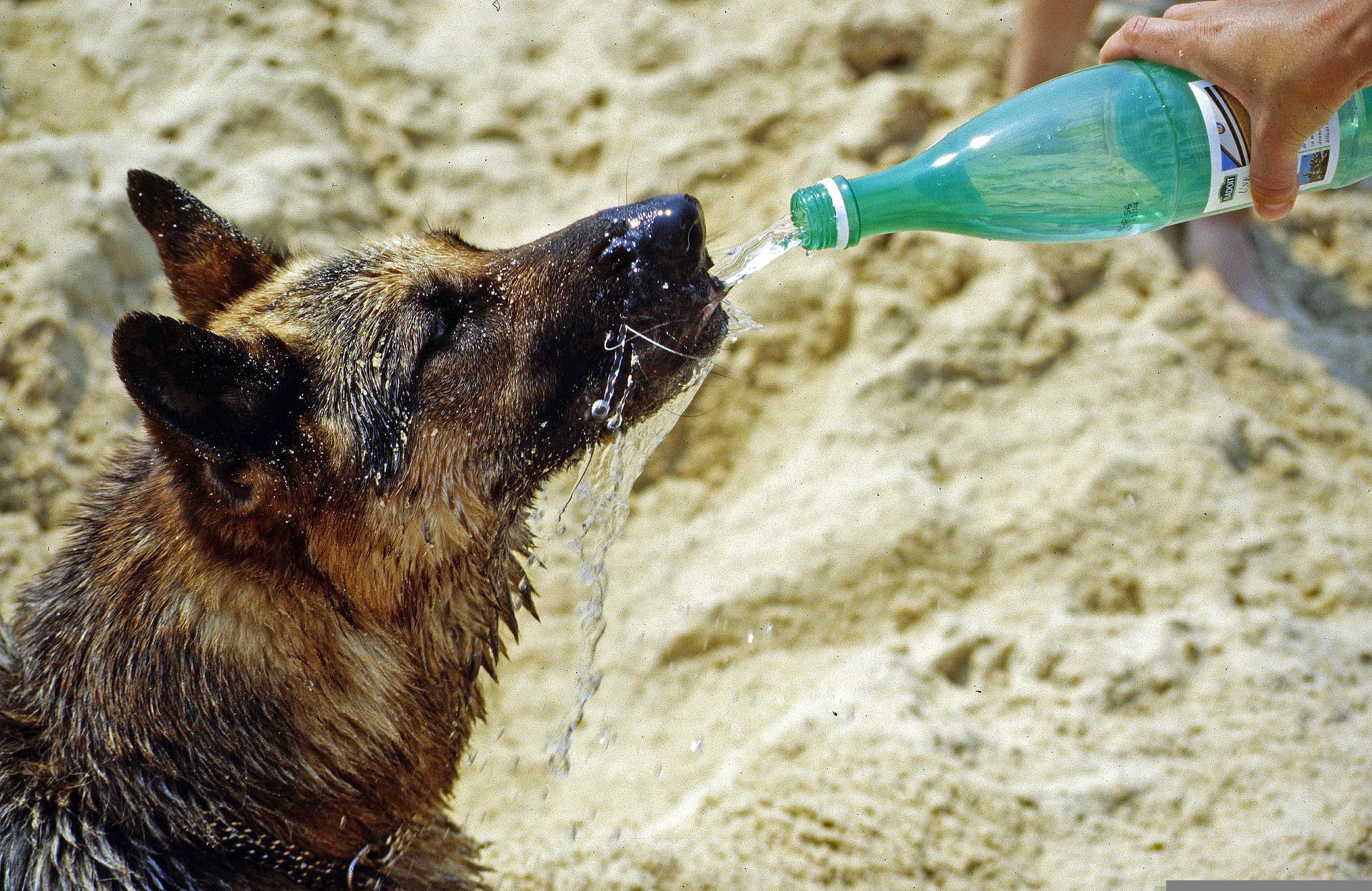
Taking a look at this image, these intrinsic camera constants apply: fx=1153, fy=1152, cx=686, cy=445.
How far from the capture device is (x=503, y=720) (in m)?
4.19

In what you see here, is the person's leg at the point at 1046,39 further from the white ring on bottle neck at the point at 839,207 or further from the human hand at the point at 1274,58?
the white ring on bottle neck at the point at 839,207

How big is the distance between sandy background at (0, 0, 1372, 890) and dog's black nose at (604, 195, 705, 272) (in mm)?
1514

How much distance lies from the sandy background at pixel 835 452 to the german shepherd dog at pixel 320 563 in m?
0.84

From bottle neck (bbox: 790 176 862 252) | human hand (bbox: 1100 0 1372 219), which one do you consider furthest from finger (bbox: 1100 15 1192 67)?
bottle neck (bbox: 790 176 862 252)

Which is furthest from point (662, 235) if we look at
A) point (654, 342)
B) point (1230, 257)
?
point (1230, 257)

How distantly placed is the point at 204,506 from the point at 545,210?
276cm

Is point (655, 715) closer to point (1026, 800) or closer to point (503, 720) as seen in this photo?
point (503, 720)

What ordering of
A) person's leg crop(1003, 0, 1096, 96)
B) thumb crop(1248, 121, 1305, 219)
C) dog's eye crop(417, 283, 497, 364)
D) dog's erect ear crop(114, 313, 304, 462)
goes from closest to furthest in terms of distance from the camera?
1. dog's erect ear crop(114, 313, 304, 462)
2. thumb crop(1248, 121, 1305, 219)
3. dog's eye crop(417, 283, 497, 364)
4. person's leg crop(1003, 0, 1096, 96)

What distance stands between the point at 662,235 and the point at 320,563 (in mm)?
1138

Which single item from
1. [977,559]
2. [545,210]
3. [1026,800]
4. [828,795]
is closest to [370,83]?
[545,210]

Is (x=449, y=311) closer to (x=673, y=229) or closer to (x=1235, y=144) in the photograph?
(x=673, y=229)

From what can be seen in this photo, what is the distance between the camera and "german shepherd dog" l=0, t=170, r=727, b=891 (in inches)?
104

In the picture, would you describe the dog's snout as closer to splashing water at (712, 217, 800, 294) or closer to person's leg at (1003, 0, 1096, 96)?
splashing water at (712, 217, 800, 294)

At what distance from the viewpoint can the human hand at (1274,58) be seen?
229cm
